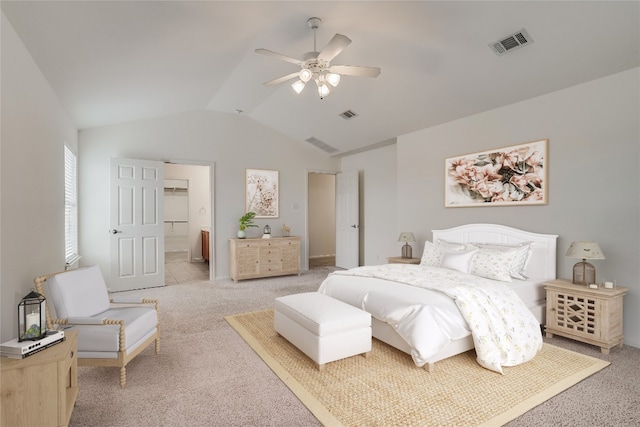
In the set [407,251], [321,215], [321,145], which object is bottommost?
[407,251]

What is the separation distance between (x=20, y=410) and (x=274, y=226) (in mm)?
5393

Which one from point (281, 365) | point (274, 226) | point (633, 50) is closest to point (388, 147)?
point (274, 226)

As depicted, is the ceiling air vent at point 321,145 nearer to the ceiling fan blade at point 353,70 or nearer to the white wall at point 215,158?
the white wall at point 215,158

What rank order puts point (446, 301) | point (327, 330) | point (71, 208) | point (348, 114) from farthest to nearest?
point (348, 114), point (71, 208), point (446, 301), point (327, 330)

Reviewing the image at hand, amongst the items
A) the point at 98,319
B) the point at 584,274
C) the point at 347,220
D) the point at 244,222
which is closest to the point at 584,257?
the point at 584,274

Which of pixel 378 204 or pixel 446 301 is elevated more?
pixel 378 204

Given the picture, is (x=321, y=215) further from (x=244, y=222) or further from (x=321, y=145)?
(x=244, y=222)

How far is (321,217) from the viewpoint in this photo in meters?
9.23

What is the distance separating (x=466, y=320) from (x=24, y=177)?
12.2ft

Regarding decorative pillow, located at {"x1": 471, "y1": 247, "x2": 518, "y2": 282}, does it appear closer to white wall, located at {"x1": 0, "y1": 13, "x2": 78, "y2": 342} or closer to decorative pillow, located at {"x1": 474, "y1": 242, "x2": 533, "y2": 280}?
decorative pillow, located at {"x1": 474, "y1": 242, "x2": 533, "y2": 280}

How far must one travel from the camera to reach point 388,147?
259 inches

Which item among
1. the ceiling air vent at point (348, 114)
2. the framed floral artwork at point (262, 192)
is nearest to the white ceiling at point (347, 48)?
the ceiling air vent at point (348, 114)

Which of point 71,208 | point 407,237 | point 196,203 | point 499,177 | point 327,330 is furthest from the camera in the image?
point 196,203

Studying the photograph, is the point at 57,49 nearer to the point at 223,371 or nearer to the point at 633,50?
the point at 223,371
